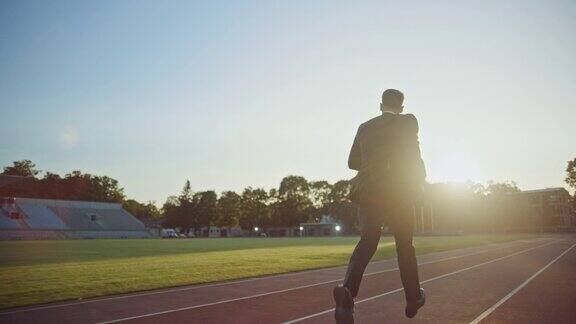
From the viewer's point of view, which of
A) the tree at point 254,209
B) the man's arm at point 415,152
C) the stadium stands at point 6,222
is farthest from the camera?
the tree at point 254,209

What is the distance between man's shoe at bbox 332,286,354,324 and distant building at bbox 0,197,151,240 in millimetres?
65037

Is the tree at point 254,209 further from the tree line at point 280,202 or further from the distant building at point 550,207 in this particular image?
the distant building at point 550,207

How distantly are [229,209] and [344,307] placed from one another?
136 metres

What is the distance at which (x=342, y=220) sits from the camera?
114312 mm

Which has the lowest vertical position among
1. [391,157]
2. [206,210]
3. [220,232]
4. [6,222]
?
[220,232]

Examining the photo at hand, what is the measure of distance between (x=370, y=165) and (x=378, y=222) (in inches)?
19.7

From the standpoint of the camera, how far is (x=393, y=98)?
12.6 ft

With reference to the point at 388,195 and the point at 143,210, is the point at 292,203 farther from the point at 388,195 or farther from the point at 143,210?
the point at 388,195

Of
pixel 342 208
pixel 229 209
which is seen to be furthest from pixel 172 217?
pixel 342 208

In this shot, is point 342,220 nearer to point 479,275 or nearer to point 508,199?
point 508,199

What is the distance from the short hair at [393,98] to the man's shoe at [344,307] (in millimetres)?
1729

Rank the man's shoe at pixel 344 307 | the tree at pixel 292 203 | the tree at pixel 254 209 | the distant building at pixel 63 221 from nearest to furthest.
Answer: the man's shoe at pixel 344 307 < the distant building at pixel 63 221 < the tree at pixel 292 203 < the tree at pixel 254 209

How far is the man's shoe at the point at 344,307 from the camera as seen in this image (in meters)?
3.44

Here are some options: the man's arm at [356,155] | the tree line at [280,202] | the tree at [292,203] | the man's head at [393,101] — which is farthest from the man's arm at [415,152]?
the tree at [292,203]
